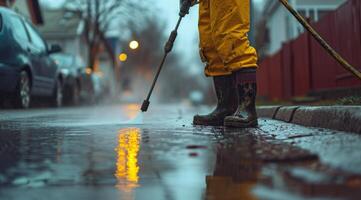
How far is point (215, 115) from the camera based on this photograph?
550 centimetres

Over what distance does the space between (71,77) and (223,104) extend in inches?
468

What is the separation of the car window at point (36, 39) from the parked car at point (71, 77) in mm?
3040

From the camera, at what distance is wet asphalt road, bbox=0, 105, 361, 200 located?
2.51m

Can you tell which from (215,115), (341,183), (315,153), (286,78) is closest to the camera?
(341,183)

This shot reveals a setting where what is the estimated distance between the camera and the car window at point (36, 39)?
11.3 metres

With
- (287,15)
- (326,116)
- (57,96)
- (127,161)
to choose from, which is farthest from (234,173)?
(287,15)

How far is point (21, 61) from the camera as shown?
10.2 meters

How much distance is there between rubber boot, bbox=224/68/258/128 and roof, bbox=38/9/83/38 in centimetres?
4280

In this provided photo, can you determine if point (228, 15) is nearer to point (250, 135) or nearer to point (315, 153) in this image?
point (250, 135)

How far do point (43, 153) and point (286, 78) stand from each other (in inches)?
552

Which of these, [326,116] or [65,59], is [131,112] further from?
[65,59]

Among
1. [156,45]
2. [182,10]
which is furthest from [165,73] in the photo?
[182,10]

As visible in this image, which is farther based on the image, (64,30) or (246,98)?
(64,30)

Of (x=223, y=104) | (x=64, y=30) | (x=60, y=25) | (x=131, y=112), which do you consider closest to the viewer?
(x=223, y=104)
